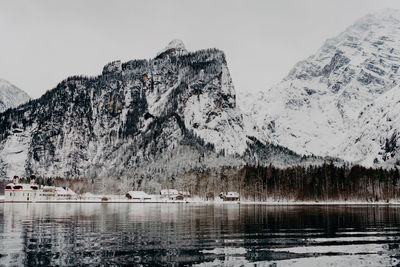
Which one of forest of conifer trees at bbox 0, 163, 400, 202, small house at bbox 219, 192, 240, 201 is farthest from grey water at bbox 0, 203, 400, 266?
small house at bbox 219, 192, 240, 201

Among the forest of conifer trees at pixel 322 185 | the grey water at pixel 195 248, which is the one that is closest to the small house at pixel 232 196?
the forest of conifer trees at pixel 322 185

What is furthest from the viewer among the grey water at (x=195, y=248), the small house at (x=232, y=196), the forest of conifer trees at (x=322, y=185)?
the small house at (x=232, y=196)

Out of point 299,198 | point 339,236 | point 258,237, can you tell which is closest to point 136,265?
point 258,237

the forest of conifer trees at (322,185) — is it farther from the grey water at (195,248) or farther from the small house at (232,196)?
the grey water at (195,248)

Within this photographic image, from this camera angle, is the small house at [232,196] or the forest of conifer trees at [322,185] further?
the small house at [232,196]

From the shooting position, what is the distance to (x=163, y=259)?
31062 mm

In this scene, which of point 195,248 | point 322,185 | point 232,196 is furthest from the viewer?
point 232,196

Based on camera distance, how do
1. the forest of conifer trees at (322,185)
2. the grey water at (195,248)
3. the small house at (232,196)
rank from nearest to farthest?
the grey water at (195,248)
the forest of conifer trees at (322,185)
the small house at (232,196)

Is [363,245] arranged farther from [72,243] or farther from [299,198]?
[299,198]

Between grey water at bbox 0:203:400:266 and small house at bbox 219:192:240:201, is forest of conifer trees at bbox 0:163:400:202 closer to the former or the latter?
small house at bbox 219:192:240:201

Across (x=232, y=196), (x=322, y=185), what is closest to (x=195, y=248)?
(x=232, y=196)

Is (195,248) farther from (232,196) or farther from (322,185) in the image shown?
(322,185)

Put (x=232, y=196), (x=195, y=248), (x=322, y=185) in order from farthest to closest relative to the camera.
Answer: (x=232, y=196)
(x=322, y=185)
(x=195, y=248)

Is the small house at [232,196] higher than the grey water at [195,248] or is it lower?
lower
